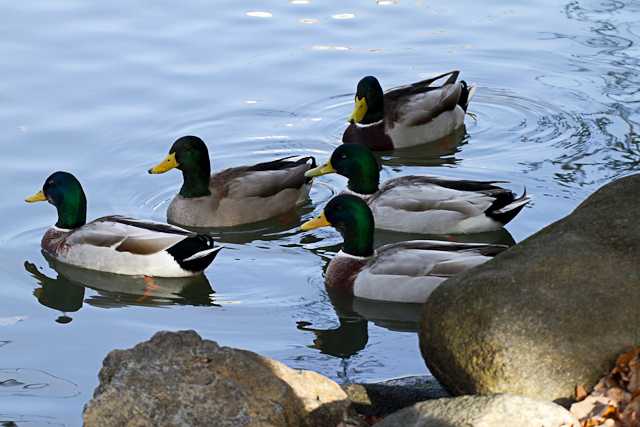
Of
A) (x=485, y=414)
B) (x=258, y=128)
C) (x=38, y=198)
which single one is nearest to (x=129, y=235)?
(x=38, y=198)

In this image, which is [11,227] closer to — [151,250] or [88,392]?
[151,250]

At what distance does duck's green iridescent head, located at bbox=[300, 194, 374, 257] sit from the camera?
9.28 metres

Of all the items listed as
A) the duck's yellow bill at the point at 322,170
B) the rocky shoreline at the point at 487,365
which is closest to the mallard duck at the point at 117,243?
the duck's yellow bill at the point at 322,170

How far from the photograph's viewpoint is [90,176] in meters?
10.8

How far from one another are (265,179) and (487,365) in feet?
15.8

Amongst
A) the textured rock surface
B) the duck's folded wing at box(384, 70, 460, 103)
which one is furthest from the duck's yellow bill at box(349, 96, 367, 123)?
the textured rock surface

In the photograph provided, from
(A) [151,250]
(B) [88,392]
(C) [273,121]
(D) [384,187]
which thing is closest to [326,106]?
(C) [273,121]

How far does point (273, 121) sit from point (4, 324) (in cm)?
419

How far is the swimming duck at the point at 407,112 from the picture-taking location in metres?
12.0

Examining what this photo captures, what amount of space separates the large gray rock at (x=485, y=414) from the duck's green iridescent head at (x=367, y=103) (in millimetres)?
6568

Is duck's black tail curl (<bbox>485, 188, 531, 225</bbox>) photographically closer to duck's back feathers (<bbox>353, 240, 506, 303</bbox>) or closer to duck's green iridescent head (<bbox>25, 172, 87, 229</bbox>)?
duck's back feathers (<bbox>353, 240, 506, 303</bbox>)

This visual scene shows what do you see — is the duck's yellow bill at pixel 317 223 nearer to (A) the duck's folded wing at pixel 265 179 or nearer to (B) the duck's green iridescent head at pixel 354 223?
(B) the duck's green iridescent head at pixel 354 223

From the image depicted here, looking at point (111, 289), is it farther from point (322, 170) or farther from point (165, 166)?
point (322, 170)

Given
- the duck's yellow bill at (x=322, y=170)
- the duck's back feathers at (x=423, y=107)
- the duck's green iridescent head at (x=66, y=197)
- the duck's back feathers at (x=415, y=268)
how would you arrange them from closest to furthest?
the duck's back feathers at (x=415, y=268), the duck's green iridescent head at (x=66, y=197), the duck's yellow bill at (x=322, y=170), the duck's back feathers at (x=423, y=107)
